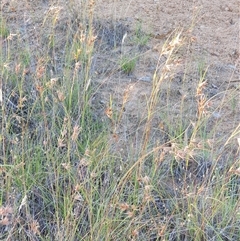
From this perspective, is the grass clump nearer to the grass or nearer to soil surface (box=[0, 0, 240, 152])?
soil surface (box=[0, 0, 240, 152])

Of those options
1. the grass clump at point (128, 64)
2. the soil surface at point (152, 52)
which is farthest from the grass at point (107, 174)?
the grass clump at point (128, 64)

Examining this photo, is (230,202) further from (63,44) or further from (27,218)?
(63,44)

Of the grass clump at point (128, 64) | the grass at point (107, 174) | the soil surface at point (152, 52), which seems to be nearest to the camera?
the grass at point (107, 174)

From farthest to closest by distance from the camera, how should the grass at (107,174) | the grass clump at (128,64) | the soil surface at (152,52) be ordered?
the grass clump at (128,64) → the soil surface at (152,52) → the grass at (107,174)

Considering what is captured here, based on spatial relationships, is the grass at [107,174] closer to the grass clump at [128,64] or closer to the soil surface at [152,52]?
the soil surface at [152,52]

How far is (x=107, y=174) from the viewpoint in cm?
248

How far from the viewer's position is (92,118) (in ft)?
9.50

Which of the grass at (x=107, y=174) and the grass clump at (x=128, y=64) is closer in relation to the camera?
the grass at (x=107, y=174)

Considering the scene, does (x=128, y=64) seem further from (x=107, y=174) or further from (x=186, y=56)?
(x=107, y=174)

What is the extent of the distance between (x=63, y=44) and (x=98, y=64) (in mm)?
312

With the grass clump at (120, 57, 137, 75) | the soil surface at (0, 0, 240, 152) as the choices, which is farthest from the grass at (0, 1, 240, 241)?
the grass clump at (120, 57, 137, 75)

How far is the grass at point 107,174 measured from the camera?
214cm

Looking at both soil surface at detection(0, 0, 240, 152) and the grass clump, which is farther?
the grass clump

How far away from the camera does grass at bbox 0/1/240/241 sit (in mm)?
2145
